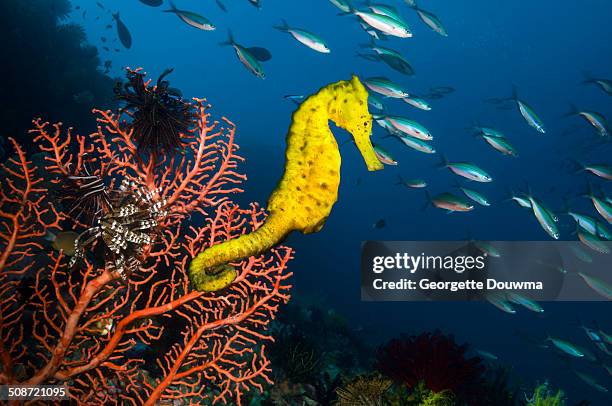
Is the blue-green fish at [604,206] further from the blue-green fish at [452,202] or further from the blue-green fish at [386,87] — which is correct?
the blue-green fish at [386,87]

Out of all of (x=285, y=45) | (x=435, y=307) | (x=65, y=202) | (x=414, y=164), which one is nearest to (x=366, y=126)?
(x=65, y=202)

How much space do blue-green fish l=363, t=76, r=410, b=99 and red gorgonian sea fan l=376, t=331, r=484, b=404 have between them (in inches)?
221

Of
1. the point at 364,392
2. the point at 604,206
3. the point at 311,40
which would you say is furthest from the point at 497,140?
the point at 364,392

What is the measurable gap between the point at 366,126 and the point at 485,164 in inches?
2991

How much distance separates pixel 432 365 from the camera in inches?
257

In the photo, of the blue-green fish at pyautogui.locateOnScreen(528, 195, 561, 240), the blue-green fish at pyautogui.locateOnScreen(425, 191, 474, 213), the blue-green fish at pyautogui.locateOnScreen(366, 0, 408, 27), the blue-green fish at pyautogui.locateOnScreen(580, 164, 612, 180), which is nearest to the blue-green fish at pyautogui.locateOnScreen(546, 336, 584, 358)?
the blue-green fish at pyautogui.locateOnScreen(528, 195, 561, 240)

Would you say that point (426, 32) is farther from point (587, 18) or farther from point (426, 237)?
point (426, 237)

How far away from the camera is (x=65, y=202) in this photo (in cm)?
423

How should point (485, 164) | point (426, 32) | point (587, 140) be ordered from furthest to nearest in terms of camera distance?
point (426, 32) < point (485, 164) < point (587, 140)

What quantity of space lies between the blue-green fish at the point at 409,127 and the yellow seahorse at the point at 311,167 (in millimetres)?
6747

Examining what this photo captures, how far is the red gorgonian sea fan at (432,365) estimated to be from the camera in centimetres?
640

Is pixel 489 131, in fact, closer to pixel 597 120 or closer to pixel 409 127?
pixel 409 127

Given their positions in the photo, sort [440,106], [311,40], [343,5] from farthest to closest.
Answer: [440,106], [311,40], [343,5]

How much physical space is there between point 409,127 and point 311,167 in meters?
7.12
